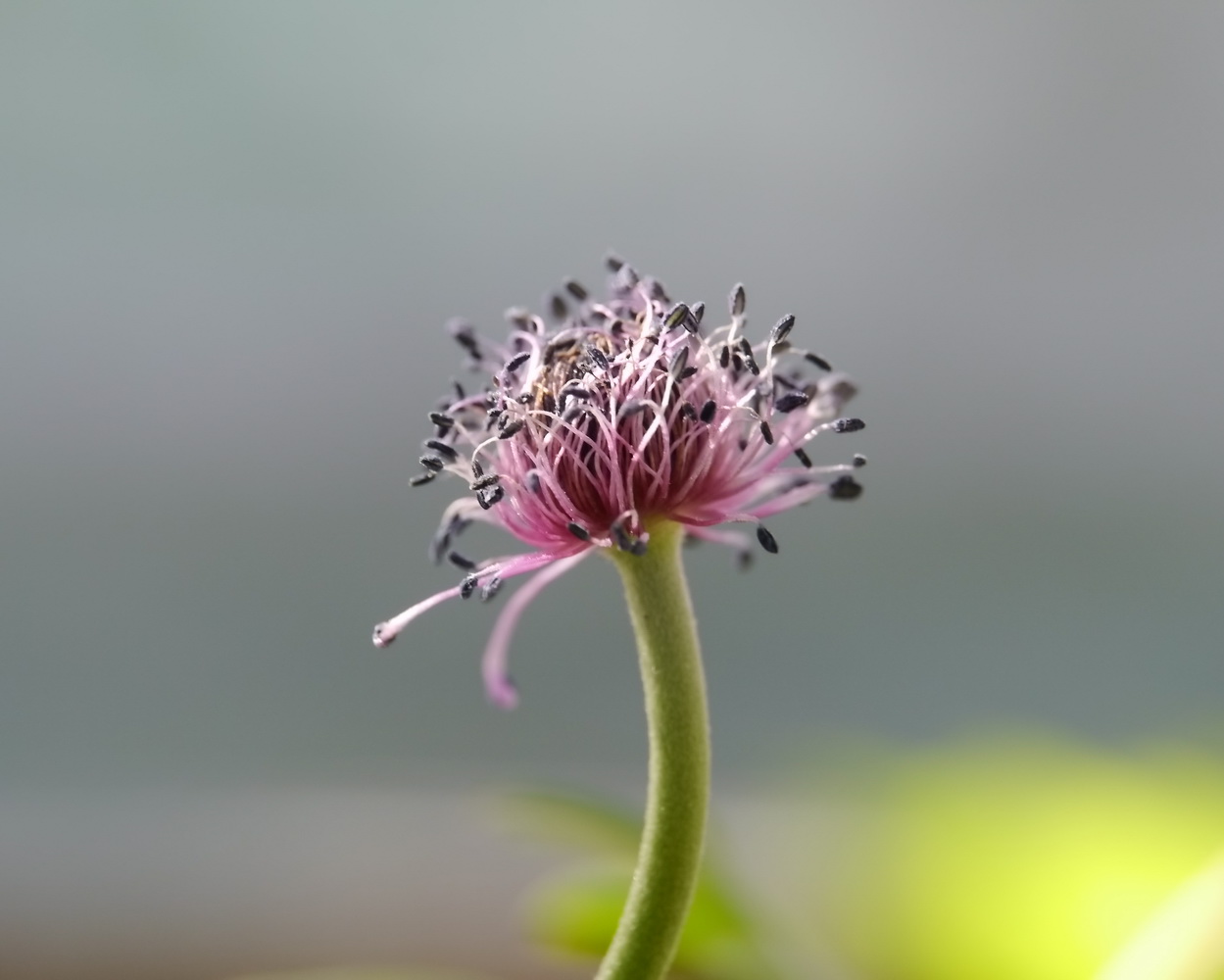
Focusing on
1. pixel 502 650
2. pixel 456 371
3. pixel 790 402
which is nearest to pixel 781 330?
pixel 790 402

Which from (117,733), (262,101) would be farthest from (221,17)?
(117,733)

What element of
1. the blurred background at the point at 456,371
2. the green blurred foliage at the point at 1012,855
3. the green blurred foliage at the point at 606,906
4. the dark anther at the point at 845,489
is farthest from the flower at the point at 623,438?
the blurred background at the point at 456,371

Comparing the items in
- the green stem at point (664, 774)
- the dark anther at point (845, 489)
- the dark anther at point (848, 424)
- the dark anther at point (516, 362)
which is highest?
the dark anther at point (516, 362)

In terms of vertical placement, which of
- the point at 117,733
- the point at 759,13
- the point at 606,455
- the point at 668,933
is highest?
the point at 759,13

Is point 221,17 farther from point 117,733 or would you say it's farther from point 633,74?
point 117,733

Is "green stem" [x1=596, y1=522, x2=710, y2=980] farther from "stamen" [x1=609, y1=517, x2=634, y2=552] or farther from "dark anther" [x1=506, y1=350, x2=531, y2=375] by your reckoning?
"dark anther" [x1=506, y1=350, x2=531, y2=375]

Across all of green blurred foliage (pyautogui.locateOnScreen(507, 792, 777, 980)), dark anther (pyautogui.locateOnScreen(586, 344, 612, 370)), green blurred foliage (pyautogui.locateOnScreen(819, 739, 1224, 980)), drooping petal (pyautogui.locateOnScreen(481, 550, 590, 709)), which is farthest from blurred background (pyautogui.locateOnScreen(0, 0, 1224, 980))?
dark anther (pyautogui.locateOnScreen(586, 344, 612, 370))

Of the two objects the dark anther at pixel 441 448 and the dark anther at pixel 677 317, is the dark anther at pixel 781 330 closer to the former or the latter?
the dark anther at pixel 677 317

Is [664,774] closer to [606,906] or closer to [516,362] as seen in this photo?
[516,362]
